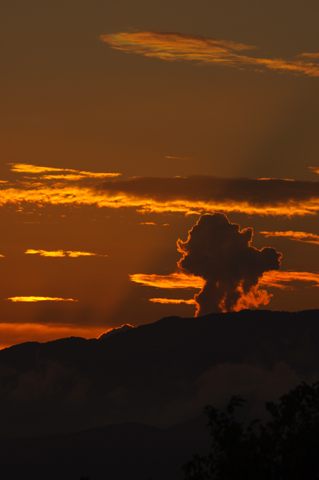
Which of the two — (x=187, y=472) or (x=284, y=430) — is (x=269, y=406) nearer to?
(x=284, y=430)

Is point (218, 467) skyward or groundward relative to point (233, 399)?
groundward

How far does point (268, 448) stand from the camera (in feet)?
221

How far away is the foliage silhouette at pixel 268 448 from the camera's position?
65375 millimetres

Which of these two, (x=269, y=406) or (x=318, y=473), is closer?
(x=318, y=473)

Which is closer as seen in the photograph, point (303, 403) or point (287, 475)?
point (287, 475)

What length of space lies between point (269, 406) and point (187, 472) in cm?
916

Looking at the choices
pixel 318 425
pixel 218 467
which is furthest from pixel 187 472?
pixel 318 425

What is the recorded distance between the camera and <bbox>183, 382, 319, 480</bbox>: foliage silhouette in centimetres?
6538

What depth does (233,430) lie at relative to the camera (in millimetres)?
Result: 67312

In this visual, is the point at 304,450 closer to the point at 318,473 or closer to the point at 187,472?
the point at 318,473

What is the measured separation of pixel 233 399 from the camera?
67.8 m

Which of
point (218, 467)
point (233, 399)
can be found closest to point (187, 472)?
point (218, 467)

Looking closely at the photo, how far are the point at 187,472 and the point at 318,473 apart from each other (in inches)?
410

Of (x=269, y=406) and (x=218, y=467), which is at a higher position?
(x=269, y=406)
